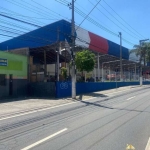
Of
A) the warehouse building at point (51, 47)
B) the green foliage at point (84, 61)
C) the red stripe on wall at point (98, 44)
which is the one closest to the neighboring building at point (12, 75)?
the warehouse building at point (51, 47)

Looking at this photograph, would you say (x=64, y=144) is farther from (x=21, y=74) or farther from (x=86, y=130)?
(x=21, y=74)

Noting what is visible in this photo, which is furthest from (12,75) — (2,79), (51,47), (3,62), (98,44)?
(98,44)

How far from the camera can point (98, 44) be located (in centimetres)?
4316

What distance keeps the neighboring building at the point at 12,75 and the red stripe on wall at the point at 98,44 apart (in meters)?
15.8

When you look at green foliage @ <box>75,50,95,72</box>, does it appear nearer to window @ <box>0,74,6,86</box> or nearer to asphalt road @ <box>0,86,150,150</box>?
window @ <box>0,74,6,86</box>

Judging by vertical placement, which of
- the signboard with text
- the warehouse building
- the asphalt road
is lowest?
the asphalt road

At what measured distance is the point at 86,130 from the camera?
9.06 m

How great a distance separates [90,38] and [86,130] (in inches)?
1284

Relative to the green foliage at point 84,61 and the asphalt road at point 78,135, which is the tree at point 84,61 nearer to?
the green foliage at point 84,61

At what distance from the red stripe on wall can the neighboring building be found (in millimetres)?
15779

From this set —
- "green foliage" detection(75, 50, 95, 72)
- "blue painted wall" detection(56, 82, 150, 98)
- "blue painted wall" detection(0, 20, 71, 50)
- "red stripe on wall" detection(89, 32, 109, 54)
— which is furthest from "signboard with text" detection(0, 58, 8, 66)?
"red stripe on wall" detection(89, 32, 109, 54)

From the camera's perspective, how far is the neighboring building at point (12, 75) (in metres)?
25.0

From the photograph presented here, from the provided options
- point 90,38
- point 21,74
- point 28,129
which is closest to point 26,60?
point 21,74

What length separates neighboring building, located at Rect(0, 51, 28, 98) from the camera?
24969mm
